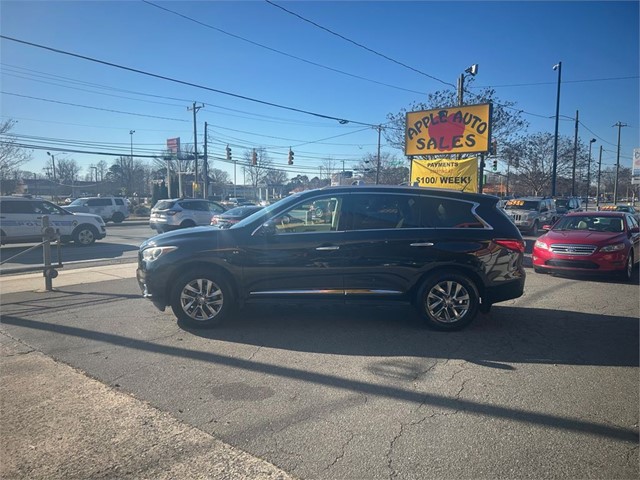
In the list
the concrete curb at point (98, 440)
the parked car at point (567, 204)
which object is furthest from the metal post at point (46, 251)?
the parked car at point (567, 204)

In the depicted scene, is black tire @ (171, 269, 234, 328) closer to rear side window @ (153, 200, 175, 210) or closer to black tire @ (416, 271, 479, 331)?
black tire @ (416, 271, 479, 331)

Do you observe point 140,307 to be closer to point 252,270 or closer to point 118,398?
point 252,270

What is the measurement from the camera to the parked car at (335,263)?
220 inches

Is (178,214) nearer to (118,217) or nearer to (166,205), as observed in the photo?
(166,205)

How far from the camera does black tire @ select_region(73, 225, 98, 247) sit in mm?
16484

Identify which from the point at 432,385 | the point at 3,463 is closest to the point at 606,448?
the point at 432,385

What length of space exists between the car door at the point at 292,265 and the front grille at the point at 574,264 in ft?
20.6

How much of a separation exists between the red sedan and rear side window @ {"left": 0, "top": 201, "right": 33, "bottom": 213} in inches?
627

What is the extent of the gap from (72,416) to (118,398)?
0.38 metres

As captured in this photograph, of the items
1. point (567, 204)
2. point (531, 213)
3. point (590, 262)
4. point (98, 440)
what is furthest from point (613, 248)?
point (567, 204)

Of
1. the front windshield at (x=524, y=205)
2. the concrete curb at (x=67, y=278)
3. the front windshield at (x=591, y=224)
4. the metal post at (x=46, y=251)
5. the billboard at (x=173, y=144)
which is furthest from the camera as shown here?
the billboard at (x=173, y=144)

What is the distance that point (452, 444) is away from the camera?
3.08 metres

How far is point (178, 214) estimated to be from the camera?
20.6 meters

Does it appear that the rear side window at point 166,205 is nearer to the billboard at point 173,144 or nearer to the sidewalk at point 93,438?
the sidewalk at point 93,438
